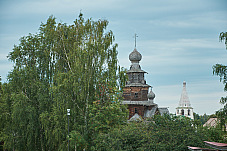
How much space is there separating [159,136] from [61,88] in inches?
355

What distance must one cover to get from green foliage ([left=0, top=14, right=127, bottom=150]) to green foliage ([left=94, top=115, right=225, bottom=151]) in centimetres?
314

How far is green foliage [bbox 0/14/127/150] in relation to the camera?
23.3m

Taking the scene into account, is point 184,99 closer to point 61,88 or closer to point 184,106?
point 184,106

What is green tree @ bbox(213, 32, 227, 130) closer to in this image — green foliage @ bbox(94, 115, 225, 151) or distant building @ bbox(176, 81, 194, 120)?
green foliage @ bbox(94, 115, 225, 151)

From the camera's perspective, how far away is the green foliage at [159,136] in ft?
56.5

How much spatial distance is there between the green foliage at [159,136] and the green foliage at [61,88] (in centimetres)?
314

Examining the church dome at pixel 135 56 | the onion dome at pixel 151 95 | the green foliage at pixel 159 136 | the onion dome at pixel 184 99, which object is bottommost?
A: the green foliage at pixel 159 136

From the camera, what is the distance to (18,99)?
84.4ft

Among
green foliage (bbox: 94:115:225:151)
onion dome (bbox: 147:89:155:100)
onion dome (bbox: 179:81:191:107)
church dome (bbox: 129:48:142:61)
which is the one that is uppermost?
church dome (bbox: 129:48:142:61)

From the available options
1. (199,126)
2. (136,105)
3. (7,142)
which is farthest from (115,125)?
(136,105)

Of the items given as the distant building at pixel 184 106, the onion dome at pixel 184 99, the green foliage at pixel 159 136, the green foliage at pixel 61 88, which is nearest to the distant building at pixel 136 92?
the green foliage at pixel 61 88

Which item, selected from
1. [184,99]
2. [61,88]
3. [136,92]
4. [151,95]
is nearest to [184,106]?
[184,99]

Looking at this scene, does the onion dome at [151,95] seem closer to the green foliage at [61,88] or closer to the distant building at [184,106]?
the green foliage at [61,88]

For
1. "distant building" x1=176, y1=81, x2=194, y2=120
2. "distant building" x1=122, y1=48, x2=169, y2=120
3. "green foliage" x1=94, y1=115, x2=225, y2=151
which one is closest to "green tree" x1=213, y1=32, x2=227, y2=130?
"green foliage" x1=94, y1=115, x2=225, y2=151
